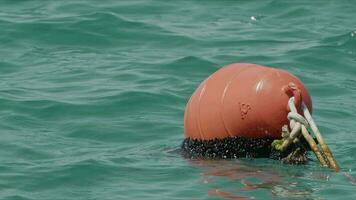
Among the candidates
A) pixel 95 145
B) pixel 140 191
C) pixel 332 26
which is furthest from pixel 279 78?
pixel 332 26

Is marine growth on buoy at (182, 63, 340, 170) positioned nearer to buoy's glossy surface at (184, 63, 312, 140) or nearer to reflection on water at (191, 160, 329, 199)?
buoy's glossy surface at (184, 63, 312, 140)

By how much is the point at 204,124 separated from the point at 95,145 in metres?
1.41

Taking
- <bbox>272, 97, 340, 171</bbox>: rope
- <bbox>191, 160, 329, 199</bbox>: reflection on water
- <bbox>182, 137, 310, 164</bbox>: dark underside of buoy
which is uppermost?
<bbox>272, 97, 340, 171</bbox>: rope

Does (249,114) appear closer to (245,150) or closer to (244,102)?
(244,102)

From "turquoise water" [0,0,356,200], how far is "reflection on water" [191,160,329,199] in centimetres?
1

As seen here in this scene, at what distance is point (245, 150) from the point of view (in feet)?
27.2

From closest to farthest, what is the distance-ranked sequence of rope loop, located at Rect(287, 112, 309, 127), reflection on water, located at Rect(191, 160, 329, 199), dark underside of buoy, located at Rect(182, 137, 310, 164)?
reflection on water, located at Rect(191, 160, 329, 199) → rope loop, located at Rect(287, 112, 309, 127) → dark underside of buoy, located at Rect(182, 137, 310, 164)

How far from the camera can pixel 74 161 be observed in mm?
8648

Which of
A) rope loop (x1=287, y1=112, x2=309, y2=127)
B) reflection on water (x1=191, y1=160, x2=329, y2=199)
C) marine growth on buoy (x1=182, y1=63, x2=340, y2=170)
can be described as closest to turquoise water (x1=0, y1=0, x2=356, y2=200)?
reflection on water (x1=191, y1=160, x2=329, y2=199)

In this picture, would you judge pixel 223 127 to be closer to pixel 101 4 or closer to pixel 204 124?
pixel 204 124

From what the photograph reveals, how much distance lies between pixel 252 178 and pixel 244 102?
562 mm

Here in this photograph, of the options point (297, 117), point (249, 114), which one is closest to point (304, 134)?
point (297, 117)

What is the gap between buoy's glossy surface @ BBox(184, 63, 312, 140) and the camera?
7980 mm

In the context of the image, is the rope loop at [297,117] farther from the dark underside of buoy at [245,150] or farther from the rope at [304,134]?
the dark underside of buoy at [245,150]
